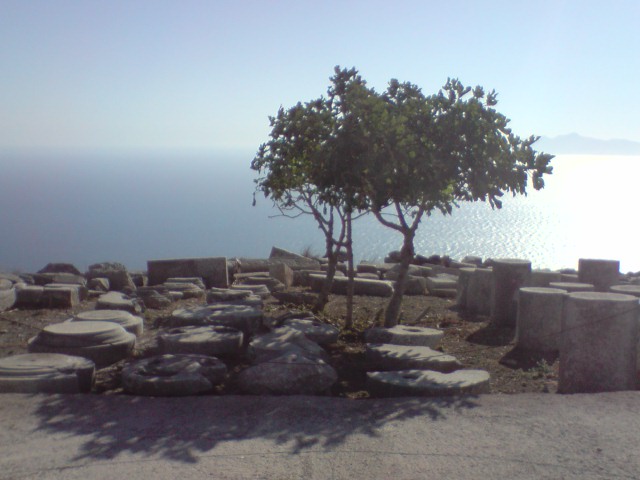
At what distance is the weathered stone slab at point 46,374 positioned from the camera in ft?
22.8

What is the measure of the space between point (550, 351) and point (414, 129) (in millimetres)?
3419

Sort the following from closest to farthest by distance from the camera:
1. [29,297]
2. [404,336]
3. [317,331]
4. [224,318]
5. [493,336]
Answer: [404,336] < [317,331] < [224,318] < [493,336] < [29,297]

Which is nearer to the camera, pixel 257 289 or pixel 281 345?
pixel 281 345

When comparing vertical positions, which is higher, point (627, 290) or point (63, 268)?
point (627, 290)

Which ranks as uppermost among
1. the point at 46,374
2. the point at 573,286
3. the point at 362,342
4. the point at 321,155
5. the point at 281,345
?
the point at 321,155

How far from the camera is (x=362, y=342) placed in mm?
9930

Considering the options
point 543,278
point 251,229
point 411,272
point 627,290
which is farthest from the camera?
point 251,229

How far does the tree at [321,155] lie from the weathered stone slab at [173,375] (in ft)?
9.07

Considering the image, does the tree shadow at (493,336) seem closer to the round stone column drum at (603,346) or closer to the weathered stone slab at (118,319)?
the round stone column drum at (603,346)

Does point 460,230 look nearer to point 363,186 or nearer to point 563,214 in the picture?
point 563,214

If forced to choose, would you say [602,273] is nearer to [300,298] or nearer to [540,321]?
[540,321]

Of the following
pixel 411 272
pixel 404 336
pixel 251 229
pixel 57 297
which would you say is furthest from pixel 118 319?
pixel 251 229

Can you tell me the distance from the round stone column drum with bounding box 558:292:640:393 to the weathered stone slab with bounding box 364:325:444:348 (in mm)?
1974

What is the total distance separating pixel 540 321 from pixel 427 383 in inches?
134
